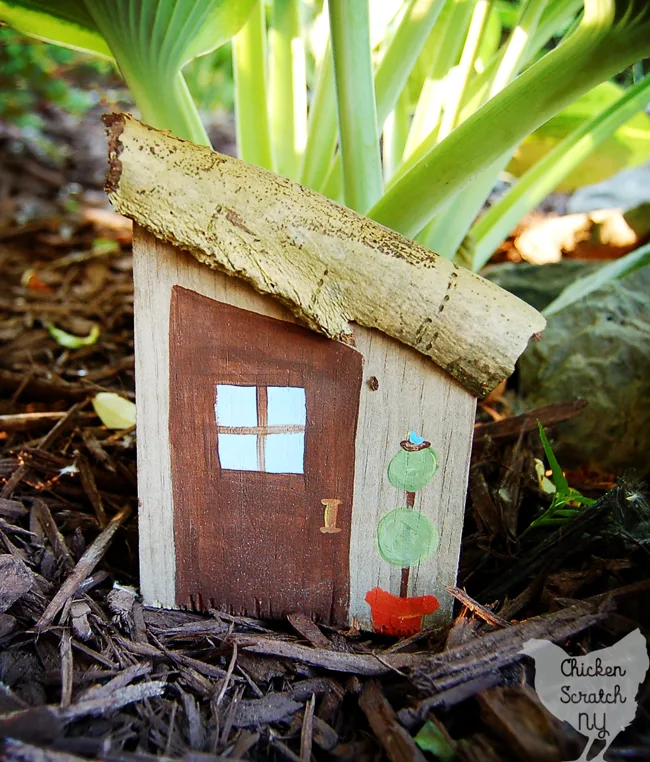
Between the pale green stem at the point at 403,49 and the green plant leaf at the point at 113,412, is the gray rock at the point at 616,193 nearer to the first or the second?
the pale green stem at the point at 403,49

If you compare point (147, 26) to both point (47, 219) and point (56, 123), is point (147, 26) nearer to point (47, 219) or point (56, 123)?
point (47, 219)

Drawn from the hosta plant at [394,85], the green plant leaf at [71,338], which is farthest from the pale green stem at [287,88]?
the green plant leaf at [71,338]

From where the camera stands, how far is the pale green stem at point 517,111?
0.78 m

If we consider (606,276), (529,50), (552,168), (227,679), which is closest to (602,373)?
(606,276)

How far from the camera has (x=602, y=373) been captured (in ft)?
4.43

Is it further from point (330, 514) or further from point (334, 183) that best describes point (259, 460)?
point (334, 183)

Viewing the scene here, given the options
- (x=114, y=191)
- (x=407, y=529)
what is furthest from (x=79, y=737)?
(x=114, y=191)

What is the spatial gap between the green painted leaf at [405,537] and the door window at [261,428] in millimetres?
138

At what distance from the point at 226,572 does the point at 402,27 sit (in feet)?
2.73

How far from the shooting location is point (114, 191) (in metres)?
0.75

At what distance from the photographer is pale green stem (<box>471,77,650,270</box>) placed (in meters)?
1.19

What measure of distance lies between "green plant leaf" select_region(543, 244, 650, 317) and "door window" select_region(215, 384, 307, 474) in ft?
2.70

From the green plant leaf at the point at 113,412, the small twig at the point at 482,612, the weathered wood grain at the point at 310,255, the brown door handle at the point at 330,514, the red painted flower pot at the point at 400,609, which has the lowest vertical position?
the red painted flower pot at the point at 400,609

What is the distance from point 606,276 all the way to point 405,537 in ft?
2.82
